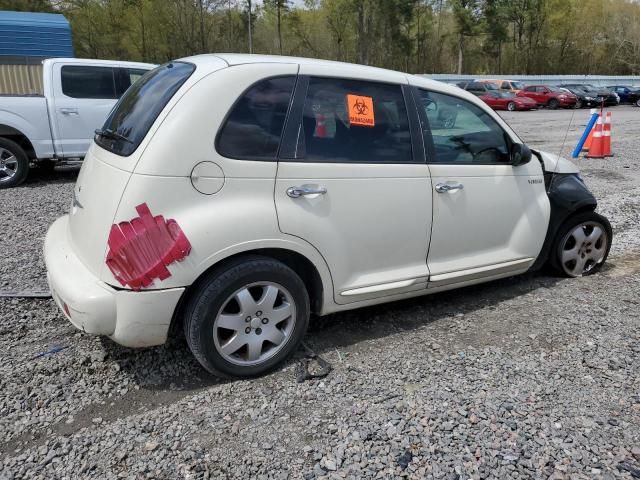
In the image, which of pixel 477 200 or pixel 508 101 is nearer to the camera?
pixel 477 200

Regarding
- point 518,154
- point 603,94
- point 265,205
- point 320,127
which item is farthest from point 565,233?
point 603,94

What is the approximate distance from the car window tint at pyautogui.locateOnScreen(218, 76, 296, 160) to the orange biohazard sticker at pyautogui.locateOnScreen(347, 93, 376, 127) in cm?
42

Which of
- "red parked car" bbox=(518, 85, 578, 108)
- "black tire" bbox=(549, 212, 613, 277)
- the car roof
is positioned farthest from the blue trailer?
"red parked car" bbox=(518, 85, 578, 108)

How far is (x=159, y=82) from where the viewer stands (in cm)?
326

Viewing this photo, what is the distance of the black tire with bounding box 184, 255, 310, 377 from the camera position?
290cm

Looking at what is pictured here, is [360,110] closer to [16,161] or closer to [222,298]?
[222,298]

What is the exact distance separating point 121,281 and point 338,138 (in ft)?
4.90

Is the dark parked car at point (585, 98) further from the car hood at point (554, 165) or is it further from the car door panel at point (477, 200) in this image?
the car door panel at point (477, 200)

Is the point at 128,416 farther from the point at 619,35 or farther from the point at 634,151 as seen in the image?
the point at 619,35

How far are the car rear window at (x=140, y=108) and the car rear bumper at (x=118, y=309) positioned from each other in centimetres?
74

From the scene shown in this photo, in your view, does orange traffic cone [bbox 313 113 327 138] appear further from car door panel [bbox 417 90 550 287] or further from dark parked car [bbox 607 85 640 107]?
dark parked car [bbox 607 85 640 107]

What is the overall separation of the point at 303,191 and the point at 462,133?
58.5 inches

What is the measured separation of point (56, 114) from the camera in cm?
833

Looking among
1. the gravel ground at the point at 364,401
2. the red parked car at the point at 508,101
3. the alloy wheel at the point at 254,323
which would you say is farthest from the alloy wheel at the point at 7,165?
the red parked car at the point at 508,101
